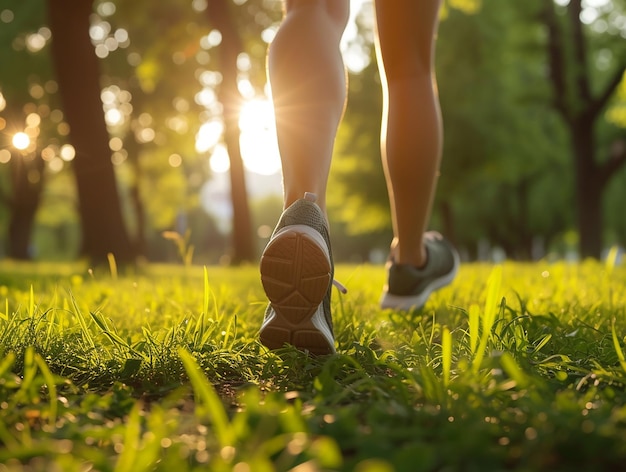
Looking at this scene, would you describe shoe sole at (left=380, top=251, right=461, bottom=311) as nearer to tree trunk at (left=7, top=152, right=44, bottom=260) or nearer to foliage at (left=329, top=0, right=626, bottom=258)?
foliage at (left=329, top=0, right=626, bottom=258)

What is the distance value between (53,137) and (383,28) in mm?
17960

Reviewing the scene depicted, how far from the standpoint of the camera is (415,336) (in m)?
1.81

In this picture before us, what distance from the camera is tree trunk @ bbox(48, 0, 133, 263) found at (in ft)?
25.2

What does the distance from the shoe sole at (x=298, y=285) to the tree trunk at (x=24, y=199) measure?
22224 mm

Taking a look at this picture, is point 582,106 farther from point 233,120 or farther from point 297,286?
point 297,286

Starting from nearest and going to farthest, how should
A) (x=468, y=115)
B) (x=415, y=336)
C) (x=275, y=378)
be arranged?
(x=275, y=378)
(x=415, y=336)
(x=468, y=115)

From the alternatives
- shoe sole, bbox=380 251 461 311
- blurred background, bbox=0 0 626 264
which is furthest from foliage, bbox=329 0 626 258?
shoe sole, bbox=380 251 461 311

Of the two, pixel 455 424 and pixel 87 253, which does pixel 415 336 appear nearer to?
pixel 455 424

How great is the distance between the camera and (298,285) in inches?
65.7

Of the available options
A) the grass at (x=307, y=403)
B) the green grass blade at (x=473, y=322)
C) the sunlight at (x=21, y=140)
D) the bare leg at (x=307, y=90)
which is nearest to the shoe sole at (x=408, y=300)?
the grass at (x=307, y=403)

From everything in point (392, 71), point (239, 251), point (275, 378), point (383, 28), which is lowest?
point (239, 251)

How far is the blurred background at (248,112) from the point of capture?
7.92 m

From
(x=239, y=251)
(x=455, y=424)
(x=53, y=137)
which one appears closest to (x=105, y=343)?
(x=455, y=424)

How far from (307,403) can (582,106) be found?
1368 centimetres
